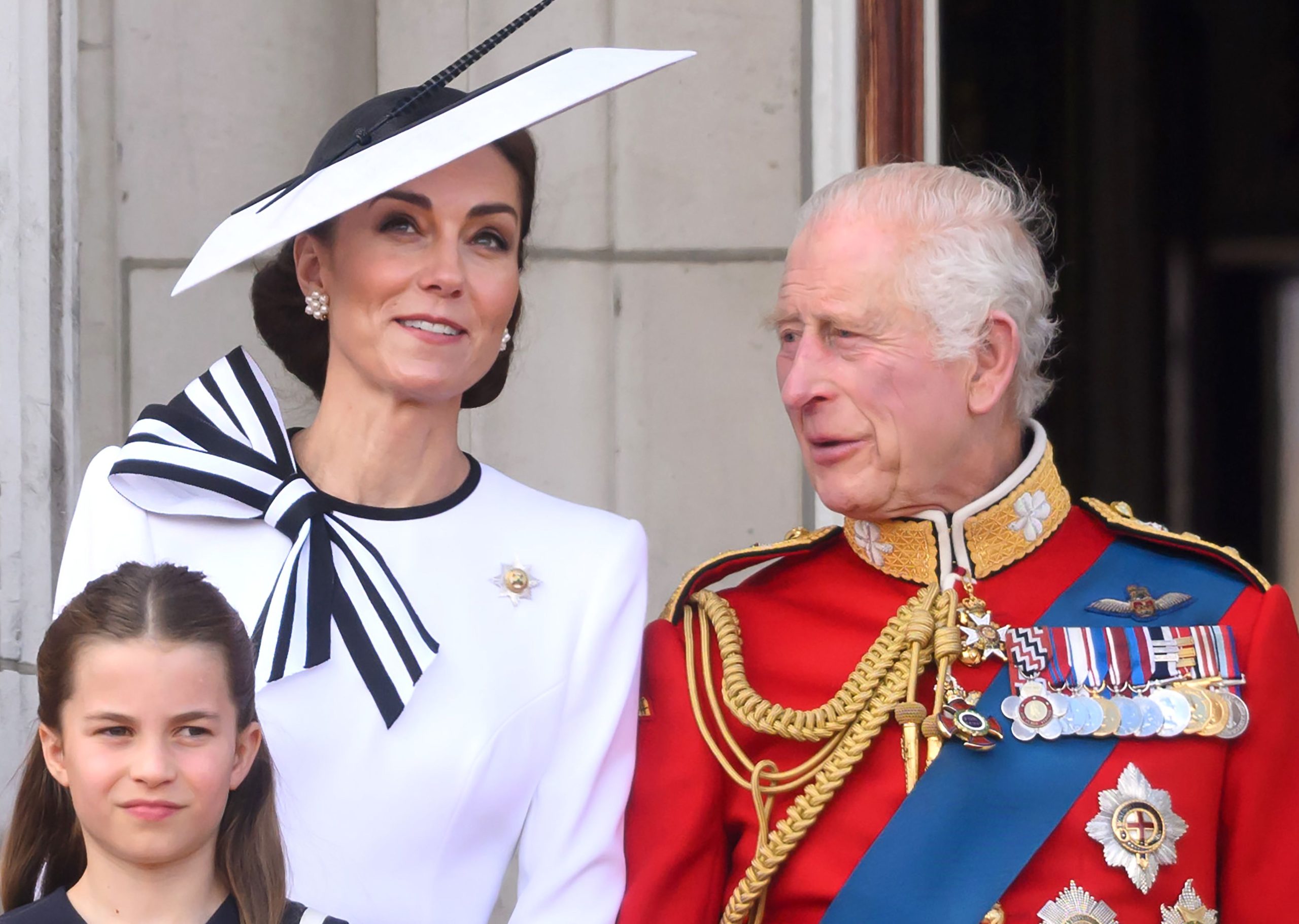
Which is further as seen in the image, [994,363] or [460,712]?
[994,363]

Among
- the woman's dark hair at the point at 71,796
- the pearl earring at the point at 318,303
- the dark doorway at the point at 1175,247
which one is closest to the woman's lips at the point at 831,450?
the pearl earring at the point at 318,303

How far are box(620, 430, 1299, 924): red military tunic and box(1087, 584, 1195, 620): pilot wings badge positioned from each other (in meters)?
0.04

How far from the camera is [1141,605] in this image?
247 centimetres

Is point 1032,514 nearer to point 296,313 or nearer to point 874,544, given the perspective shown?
point 874,544

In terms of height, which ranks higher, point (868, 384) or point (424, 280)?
point (424, 280)

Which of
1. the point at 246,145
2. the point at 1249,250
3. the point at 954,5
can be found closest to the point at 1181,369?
the point at 1249,250

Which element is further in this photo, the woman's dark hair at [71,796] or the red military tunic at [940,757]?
the red military tunic at [940,757]

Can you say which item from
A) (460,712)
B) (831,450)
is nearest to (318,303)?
(460,712)

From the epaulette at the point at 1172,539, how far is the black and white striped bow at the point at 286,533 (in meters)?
0.97

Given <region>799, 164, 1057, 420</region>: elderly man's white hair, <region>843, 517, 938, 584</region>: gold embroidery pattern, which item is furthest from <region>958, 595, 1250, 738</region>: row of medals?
<region>799, 164, 1057, 420</region>: elderly man's white hair

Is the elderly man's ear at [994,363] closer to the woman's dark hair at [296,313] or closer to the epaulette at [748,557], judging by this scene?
the epaulette at [748,557]

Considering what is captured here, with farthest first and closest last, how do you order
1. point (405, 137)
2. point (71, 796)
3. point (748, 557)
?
point (748, 557)
point (405, 137)
point (71, 796)

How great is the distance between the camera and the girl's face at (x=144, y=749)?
180cm

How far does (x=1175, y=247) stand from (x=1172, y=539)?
2689 millimetres
